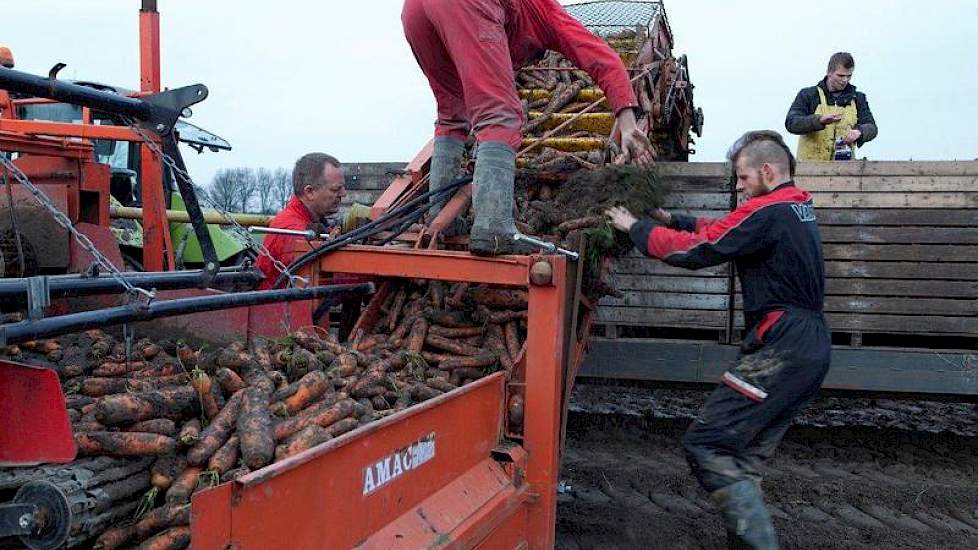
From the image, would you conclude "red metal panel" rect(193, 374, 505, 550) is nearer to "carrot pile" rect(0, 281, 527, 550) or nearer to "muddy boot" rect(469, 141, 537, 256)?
"carrot pile" rect(0, 281, 527, 550)

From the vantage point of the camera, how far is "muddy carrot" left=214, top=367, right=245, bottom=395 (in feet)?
9.02

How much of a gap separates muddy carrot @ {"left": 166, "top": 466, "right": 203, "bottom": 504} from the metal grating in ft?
15.9

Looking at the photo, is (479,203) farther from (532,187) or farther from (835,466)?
(835,466)

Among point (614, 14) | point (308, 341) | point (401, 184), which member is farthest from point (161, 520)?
point (614, 14)

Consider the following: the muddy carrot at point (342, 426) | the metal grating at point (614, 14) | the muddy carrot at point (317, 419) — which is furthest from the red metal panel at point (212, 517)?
the metal grating at point (614, 14)

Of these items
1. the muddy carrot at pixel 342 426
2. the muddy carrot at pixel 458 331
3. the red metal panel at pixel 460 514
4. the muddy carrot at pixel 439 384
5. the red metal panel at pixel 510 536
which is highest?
the muddy carrot at pixel 458 331

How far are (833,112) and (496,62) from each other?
4090 mm

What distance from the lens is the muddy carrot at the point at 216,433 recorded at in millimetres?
2318

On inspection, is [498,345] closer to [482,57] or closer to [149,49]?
[482,57]

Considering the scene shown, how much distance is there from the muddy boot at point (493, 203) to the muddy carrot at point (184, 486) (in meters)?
1.55

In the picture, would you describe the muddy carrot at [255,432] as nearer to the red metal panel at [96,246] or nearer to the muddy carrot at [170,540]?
the muddy carrot at [170,540]

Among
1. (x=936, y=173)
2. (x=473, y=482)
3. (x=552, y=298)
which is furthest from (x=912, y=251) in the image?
(x=473, y=482)

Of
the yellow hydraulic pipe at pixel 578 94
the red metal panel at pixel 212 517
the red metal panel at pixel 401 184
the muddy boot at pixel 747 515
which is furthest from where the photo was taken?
the yellow hydraulic pipe at pixel 578 94

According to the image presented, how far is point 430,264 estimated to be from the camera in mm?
3662
